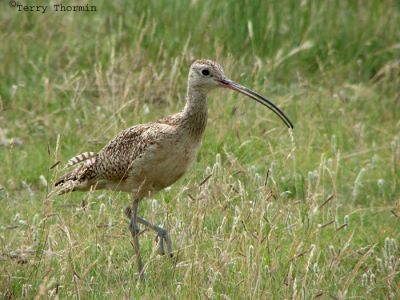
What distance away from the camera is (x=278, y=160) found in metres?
7.01

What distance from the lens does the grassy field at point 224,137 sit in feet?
16.3

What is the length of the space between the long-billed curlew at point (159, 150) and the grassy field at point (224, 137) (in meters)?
0.22

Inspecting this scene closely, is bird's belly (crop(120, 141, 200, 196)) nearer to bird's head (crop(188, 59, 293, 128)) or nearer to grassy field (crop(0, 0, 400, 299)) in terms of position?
grassy field (crop(0, 0, 400, 299))

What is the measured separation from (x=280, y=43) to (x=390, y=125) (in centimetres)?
193

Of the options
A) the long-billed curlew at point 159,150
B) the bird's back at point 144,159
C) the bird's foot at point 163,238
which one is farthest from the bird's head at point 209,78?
the bird's foot at point 163,238

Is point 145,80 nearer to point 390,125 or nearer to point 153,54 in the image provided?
point 153,54

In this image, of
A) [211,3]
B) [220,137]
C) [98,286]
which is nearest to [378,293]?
[98,286]

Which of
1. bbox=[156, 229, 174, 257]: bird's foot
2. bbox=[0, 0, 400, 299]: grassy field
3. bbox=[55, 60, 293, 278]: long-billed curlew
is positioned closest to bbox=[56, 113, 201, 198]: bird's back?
bbox=[55, 60, 293, 278]: long-billed curlew

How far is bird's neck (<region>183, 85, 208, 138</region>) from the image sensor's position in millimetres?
5812

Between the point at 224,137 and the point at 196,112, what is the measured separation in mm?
1578

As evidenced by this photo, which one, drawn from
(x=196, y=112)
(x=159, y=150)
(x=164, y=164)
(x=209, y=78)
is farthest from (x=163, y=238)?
(x=209, y=78)

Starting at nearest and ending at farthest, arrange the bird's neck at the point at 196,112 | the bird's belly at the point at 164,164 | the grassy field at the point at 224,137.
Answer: the grassy field at the point at 224,137, the bird's belly at the point at 164,164, the bird's neck at the point at 196,112

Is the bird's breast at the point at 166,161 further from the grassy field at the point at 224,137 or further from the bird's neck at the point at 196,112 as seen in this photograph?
the grassy field at the point at 224,137

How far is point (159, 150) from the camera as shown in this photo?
5684mm
